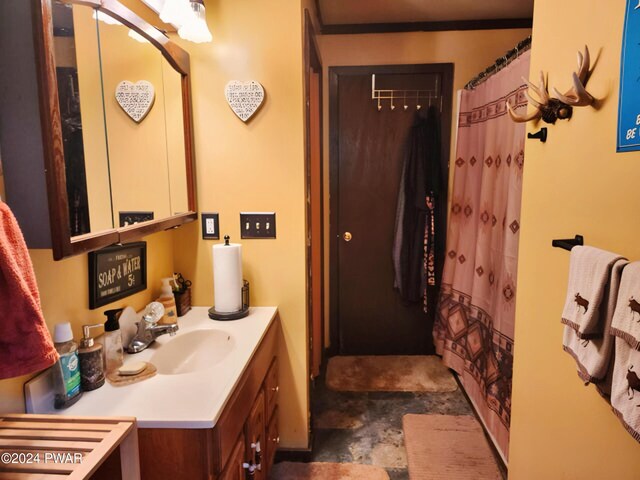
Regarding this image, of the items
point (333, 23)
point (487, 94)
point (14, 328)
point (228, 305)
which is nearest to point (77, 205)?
point (14, 328)

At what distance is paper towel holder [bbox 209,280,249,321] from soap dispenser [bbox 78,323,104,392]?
585 mm

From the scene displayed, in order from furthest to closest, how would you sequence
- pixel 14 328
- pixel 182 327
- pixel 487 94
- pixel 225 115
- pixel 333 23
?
pixel 333 23 → pixel 487 94 → pixel 225 115 → pixel 182 327 → pixel 14 328

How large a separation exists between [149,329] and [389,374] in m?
1.94

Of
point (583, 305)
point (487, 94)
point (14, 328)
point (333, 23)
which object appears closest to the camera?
point (14, 328)

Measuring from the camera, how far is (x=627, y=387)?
2.68 ft

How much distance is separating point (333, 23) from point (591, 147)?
2.32 metres

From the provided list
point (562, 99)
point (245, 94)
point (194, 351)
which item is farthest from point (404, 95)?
point (194, 351)

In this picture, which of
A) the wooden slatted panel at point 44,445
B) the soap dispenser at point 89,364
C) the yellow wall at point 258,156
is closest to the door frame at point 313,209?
the yellow wall at point 258,156

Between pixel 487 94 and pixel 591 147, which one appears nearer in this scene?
pixel 591 147

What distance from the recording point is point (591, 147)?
1025 mm

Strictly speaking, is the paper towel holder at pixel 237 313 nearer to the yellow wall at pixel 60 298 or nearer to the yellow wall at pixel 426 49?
the yellow wall at pixel 60 298

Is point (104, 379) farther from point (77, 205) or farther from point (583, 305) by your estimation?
point (583, 305)

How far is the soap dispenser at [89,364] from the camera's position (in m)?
1.13

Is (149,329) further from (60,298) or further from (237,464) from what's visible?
(237,464)
